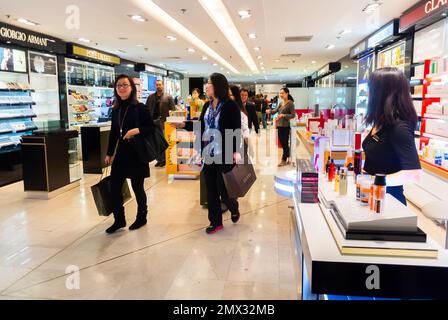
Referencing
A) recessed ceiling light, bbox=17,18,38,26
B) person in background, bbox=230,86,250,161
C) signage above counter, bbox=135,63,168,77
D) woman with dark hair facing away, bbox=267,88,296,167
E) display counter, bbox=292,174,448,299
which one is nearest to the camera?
display counter, bbox=292,174,448,299

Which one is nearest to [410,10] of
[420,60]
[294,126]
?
[420,60]

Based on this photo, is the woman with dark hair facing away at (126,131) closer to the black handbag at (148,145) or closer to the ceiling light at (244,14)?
the black handbag at (148,145)

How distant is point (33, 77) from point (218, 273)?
6.60m

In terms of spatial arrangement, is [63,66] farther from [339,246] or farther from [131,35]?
[339,246]

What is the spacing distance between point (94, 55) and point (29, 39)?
8.84ft

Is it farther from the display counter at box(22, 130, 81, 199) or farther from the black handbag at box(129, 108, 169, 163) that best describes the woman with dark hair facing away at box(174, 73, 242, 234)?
the display counter at box(22, 130, 81, 199)

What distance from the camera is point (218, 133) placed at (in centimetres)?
347

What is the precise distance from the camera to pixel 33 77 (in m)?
7.58

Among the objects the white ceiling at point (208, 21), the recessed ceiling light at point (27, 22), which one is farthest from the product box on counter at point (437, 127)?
the recessed ceiling light at point (27, 22)

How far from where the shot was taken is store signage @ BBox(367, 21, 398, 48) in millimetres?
6484

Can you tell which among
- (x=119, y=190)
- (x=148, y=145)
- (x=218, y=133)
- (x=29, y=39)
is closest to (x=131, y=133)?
(x=148, y=145)

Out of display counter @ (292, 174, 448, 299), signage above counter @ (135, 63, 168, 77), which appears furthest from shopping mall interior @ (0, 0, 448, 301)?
signage above counter @ (135, 63, 168, 77)

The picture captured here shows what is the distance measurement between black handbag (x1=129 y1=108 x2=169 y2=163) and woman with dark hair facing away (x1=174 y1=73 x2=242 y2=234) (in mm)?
454

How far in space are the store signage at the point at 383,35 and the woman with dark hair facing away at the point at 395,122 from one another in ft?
17.5
